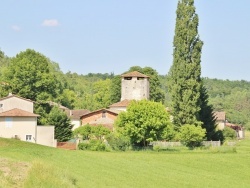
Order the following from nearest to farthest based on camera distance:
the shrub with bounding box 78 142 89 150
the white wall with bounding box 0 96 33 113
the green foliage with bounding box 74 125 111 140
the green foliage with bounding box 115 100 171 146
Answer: the shrub with bounding box 78 142 89 150
the green foliage with bounding box 115 100 171 146
the white wall with bounding box 0 96 33 113
the green foliage with bounding box 74 125 111 140

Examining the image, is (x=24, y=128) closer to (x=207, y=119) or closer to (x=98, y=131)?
(x=98, y=131)

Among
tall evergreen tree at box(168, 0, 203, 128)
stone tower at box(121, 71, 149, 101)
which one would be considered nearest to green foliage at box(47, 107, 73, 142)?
tall evergreen tree at box(168, 0, 203, 128)

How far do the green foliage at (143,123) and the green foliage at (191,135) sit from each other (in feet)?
20.7

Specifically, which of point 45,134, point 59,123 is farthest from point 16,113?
point 59,123

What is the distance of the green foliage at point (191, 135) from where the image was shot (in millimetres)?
61844

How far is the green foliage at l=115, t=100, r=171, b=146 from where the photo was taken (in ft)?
181

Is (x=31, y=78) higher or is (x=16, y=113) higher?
(x=31, y=78)

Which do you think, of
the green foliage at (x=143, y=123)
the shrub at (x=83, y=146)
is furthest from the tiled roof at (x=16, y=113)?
the green foliage at (x=143, y=123)

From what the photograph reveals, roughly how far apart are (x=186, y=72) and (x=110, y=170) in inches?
1356

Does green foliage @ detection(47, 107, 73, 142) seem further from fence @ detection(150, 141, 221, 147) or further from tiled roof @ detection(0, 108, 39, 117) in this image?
fence @ detection(150, 141, 221, 147)

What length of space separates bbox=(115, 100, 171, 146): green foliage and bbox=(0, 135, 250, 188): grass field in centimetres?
863

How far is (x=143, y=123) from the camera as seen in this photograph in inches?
2169

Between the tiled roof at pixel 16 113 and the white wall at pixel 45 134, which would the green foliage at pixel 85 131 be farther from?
the tiled roof at pixel 16 113

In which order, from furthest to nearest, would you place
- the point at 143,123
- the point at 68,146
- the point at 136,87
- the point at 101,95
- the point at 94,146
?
the point at 101,95 < the point at 136,87 < the point at 143,123 < the point at 68,146 < the point at 94,146
